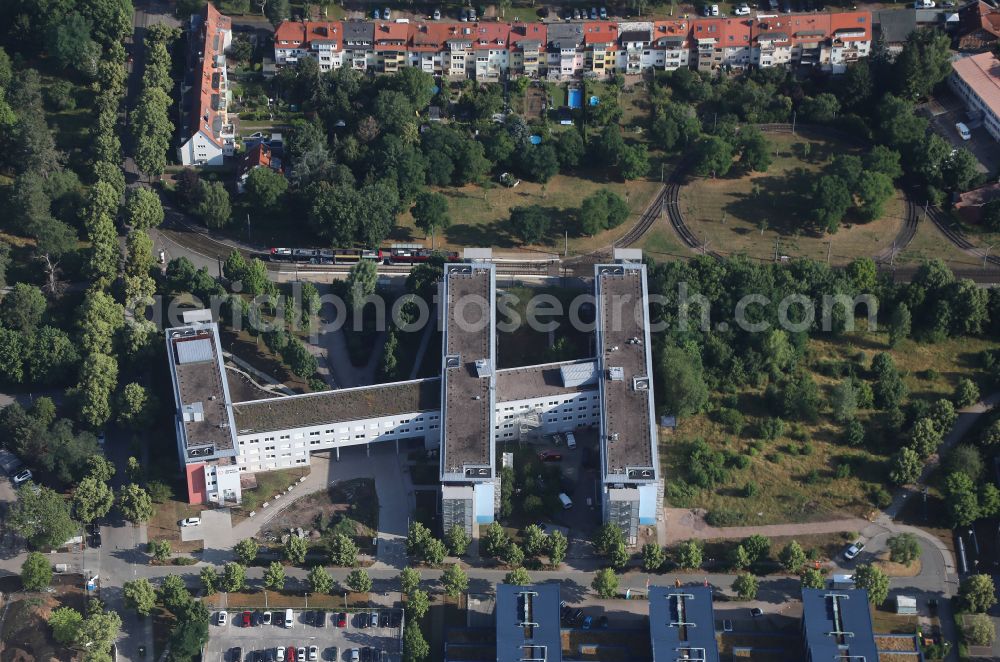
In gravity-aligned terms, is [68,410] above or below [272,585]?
above

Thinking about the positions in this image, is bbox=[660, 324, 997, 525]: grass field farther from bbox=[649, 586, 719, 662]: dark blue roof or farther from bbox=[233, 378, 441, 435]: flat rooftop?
bbox=[233, 378, 441, 435]: flat rooftop

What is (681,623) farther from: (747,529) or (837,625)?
(747,529)

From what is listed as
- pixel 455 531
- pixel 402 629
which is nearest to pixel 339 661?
pixel 402 629

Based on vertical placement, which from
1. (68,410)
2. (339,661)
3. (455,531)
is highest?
(68,410)

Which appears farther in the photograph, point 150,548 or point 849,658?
point 150,548

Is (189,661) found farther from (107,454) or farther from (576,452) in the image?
(576,452)

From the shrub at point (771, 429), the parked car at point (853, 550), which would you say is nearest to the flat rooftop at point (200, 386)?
the shrub at point (771, 429)

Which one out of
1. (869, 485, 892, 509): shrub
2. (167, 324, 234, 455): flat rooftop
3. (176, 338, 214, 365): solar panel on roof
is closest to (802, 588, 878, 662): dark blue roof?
(869, 485, 892, 509): shrub
